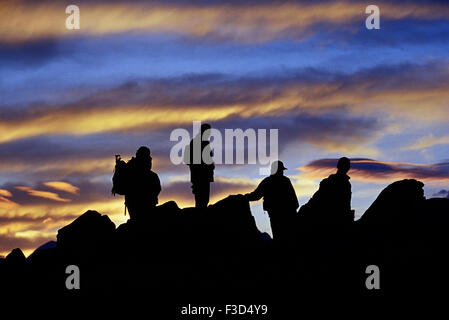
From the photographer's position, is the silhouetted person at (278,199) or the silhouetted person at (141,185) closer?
the silhouetted person at (278,199)

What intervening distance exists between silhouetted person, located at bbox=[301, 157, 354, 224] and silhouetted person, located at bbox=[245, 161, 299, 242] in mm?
1003

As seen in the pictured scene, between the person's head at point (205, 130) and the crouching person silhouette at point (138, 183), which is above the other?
the person's head at point (205, 130)

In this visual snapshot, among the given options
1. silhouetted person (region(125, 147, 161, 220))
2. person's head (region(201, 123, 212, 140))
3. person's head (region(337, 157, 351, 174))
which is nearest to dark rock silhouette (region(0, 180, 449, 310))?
silhouetted person (region(125, 147, 161, 220))

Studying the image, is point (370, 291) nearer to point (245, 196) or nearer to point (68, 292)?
point (245, 196)

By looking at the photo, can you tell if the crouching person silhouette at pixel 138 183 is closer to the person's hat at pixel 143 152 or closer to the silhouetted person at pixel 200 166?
the person's hat at pixel 143 152

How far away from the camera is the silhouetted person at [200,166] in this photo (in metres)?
34.3

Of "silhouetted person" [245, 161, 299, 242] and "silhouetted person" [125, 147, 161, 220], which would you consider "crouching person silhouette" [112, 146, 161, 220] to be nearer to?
"silhouetted person" [125, 147, 161, 220]

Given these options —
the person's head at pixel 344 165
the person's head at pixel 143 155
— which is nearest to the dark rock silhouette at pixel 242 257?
the person's head at pixel 143 155

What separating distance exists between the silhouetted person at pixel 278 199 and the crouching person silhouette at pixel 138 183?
486cm

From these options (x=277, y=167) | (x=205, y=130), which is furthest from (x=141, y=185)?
(x=277, y=167)

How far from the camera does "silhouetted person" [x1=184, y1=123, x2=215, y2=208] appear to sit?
34.3 meters

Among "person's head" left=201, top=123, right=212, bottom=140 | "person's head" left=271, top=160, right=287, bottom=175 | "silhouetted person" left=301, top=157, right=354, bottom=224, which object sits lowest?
"silhouetted person" left=301, top=157, right=354, bottom=224

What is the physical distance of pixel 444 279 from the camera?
28688 millimetres

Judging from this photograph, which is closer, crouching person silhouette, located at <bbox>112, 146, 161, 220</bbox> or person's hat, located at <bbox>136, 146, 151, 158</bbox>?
person's hat, located at <bbox>136, 146, 151, 158</bbox>
